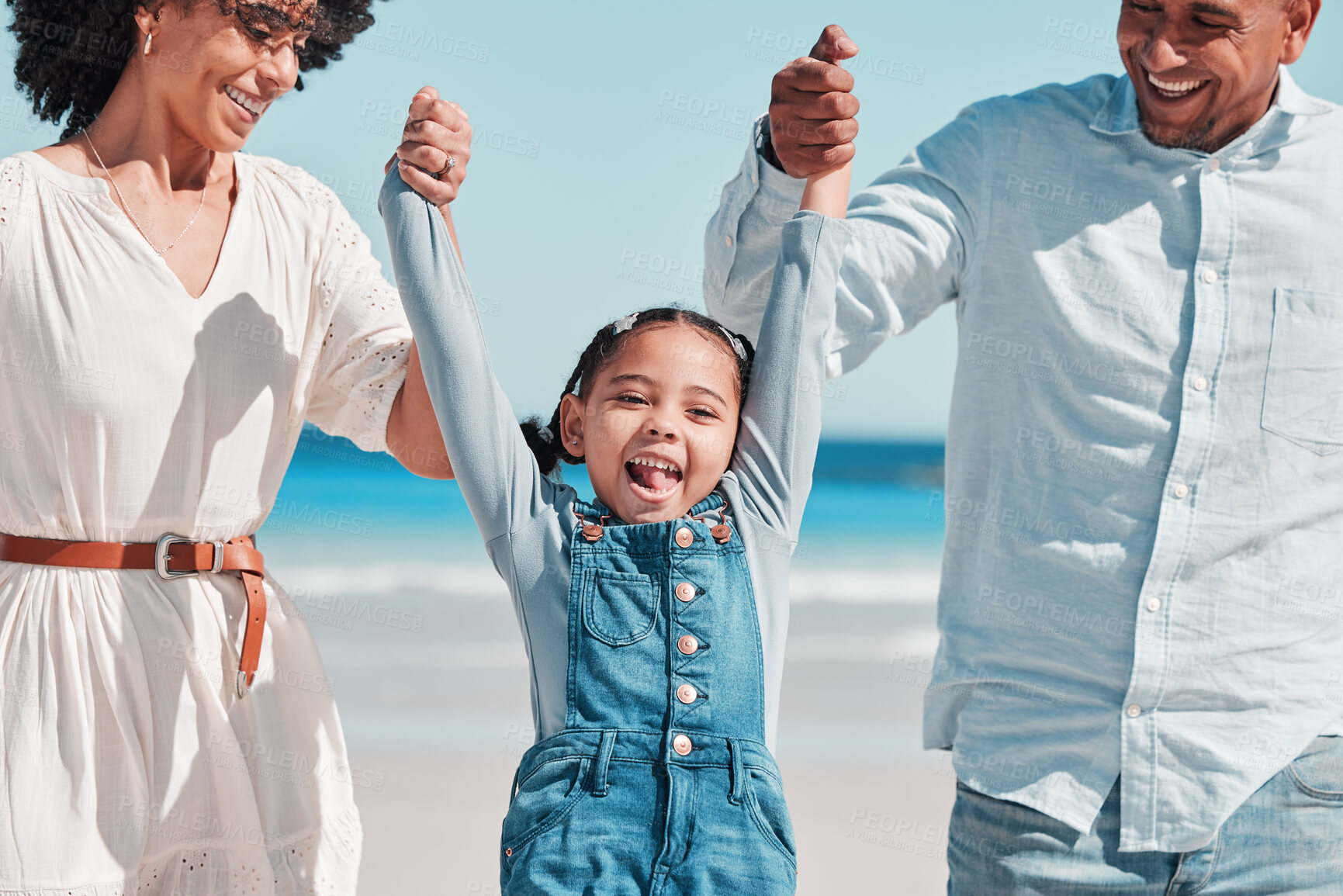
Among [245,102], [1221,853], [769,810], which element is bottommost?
[1221,853]

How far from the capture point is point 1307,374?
1.70 metres

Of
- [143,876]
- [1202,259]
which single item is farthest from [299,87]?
[1202,259]

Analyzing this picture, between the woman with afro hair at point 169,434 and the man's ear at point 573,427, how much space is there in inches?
8.3

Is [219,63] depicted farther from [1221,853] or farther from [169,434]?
[1221,853]

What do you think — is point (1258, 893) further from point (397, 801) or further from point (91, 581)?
point (397, 801)

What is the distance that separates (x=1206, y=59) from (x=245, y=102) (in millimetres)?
1394

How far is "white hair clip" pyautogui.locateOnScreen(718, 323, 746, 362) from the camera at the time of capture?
181 cm

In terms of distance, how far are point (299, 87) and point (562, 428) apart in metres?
0.79

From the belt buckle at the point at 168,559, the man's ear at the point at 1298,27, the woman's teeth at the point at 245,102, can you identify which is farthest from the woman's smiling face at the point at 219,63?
the man's ear at the point at 1298,27

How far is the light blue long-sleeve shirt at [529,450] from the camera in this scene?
1571 mm

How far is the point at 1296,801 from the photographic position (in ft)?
5.52

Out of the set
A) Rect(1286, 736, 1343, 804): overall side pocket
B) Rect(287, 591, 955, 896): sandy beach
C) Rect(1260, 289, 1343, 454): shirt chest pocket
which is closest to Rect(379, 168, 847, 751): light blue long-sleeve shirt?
Rect(1260, 289, 1343, 454): shirt chest pocket

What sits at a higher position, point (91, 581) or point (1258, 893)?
point (91, 581)

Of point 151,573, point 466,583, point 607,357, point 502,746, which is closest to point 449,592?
point 466,583
